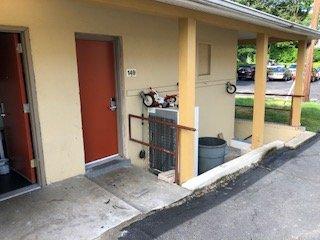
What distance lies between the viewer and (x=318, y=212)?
3.93 meters

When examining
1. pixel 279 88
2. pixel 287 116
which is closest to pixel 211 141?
pixel 287 116

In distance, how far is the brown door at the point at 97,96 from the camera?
4828mm

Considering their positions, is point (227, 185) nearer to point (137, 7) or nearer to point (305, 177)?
point (305, 177)

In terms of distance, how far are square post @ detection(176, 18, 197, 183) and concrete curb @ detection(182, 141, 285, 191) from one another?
0.23m

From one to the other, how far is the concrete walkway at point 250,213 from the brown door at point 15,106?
2.05m

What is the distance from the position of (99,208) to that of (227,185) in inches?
80.5

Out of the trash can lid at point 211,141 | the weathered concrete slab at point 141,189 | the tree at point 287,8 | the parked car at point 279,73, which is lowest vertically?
the weathered concrete slab at point 141,189

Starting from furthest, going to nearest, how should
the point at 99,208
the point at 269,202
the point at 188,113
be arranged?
1. the point at 188,113
2. the point at 269,202
3. the point at 99,208

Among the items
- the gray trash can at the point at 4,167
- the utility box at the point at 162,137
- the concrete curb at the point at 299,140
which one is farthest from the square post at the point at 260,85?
the gray trash can at the point at 4,167

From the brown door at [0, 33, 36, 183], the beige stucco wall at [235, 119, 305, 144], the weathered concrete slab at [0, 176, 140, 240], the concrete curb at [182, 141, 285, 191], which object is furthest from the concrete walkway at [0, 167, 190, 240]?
the beige stucco wall at [235, 119, 305, 144]

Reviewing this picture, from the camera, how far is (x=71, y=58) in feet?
14.4

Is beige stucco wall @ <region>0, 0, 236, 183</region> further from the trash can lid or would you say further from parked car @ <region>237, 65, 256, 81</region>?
parked car @ <region>237, 65, 256, 81</region>

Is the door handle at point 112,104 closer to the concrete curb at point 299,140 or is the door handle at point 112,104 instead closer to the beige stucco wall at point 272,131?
the concrete curb at point 299,140

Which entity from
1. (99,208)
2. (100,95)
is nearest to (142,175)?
(99,208)
